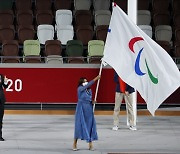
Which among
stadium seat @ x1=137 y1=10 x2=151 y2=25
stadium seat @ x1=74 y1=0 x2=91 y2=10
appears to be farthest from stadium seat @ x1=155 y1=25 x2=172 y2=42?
stadium seat @ x1=74 y1=0 x2=91 y2=10

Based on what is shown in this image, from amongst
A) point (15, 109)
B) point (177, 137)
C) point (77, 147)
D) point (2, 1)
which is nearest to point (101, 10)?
point (2, 1)

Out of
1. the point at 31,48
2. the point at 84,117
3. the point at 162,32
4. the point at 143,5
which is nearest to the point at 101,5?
the point at 143,5

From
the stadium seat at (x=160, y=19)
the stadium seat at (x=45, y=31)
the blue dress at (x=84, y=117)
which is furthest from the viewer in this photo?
the stadium seat at (x=160, y=19)

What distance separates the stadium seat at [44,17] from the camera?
2523 cm

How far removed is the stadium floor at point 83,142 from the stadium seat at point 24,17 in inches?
185

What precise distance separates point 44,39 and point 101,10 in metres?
2.27

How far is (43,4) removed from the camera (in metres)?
26.1

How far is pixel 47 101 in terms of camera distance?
21844mm

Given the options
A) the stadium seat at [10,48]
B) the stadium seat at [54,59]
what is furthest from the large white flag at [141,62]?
the stadium seat at [10,48]

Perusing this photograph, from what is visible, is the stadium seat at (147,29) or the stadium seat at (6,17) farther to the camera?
the stadium seat at (6,17)

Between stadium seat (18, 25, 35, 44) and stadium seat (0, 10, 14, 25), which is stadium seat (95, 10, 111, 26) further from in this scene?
stadium seat (0, 10, 14, 25)

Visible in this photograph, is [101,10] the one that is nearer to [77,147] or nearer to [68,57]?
[68,57]

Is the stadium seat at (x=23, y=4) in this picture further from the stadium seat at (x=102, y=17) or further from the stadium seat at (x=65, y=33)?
the stadium seat at (x=102, y=17)

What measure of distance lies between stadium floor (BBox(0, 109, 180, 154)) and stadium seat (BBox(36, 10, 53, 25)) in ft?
15.7
